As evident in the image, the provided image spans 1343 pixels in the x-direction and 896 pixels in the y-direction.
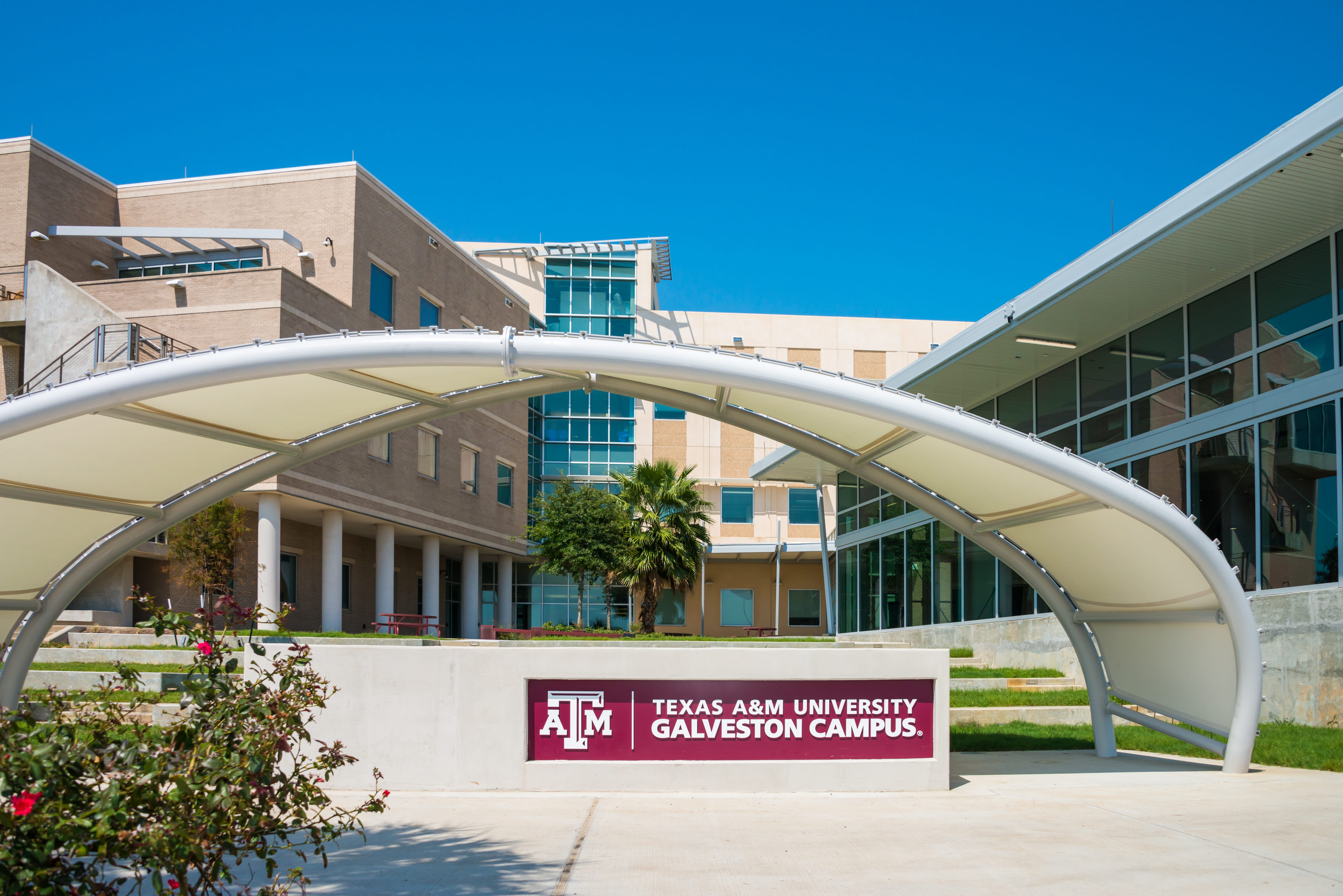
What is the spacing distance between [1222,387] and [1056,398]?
566 centimetres

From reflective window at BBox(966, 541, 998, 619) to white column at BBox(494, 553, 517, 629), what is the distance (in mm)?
28210

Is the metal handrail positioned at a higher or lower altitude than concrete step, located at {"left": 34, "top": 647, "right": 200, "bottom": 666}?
higher

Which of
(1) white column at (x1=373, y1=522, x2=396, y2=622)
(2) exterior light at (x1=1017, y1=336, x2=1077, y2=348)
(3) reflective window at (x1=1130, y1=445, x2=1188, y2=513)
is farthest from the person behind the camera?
(1) white column at (x1=373, y1=522, x2=396, y2=622)

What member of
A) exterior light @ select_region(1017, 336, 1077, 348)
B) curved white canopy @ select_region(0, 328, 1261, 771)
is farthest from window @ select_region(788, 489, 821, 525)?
curved white canopy @ select_region(0, 328, 1261, 771)

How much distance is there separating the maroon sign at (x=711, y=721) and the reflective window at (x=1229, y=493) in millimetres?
8235

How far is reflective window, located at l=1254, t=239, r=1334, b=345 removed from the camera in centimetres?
1535

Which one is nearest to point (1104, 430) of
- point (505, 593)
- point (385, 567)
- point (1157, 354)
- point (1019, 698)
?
point (1157, 354)

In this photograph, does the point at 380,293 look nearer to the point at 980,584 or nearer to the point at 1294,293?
the point at 980,584

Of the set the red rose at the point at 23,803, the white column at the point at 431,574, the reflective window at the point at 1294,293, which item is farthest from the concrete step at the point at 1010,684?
the white column at the point at 431,574

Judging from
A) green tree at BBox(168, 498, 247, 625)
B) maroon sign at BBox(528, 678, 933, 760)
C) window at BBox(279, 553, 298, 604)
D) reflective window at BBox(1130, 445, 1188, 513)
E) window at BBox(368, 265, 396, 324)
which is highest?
window at BBox(368, 265, 396, 324)

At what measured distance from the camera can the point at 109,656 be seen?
22.1 metres

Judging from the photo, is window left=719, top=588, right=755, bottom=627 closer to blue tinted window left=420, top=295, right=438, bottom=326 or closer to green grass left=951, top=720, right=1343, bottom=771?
blue tinted window left=420, top=295, right=438, bottom=326

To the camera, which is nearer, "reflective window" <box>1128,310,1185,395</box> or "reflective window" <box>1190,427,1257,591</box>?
"reflective window" <box>1190,427,1257,591</box>

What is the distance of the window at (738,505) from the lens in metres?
55.8
